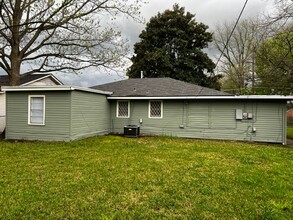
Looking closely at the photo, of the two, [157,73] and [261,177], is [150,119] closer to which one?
[261,177]

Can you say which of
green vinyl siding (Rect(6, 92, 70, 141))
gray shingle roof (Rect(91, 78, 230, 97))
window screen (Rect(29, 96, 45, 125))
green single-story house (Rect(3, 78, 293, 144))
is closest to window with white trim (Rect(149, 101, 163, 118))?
green single-story house (Rect(3, 78, 293, 144))

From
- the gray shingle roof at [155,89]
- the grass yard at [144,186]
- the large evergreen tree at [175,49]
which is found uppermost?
the large evergreen tree at [175,49]

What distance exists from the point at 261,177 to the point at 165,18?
2238cm

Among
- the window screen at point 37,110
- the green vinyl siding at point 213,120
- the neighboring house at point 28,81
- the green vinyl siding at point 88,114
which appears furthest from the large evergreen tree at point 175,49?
the window screen at point 37,110

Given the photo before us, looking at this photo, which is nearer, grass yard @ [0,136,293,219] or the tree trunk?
grass yard @ [0,136,293,219]

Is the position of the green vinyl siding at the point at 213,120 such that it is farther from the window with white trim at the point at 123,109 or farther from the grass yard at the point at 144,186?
the grass yard at the point at 144,186

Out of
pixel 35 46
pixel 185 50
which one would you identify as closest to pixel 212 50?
pixel 185 50

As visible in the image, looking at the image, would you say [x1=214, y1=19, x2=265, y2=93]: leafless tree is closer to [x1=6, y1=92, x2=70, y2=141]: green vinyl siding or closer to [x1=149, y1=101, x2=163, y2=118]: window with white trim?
[x1=149, y1=101, x2=163, y2=118]: window with white trim

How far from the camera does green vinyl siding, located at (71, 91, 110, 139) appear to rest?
10.1 meters

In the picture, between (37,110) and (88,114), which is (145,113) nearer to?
(88,114)

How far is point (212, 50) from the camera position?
2686 cm

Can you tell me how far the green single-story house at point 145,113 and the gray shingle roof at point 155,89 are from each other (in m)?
0.05

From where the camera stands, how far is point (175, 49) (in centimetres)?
2427

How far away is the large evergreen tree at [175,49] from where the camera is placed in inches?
923
